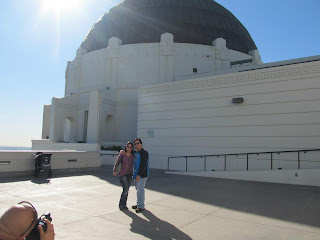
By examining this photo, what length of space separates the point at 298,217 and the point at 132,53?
2359cm

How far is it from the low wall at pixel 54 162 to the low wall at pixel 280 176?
19.9ft

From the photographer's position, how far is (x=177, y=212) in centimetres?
591

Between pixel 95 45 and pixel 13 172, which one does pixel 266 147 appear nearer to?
pixel 13 172

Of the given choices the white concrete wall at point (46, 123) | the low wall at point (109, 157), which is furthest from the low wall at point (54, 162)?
the white concrete wall at point (46, 123)

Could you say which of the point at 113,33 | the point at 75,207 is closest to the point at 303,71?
the point at 75,207

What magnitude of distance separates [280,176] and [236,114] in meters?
4.34

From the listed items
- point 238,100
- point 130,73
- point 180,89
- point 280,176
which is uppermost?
point 130,73

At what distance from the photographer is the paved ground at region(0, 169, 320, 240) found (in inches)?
178

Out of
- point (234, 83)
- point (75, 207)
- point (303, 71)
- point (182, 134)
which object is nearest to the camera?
point (75, 207)

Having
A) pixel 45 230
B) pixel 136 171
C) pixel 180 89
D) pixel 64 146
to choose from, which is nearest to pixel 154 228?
pixel 136 171

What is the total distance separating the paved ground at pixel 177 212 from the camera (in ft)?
14.8

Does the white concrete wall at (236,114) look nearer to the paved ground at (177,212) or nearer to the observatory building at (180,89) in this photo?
the observatory building at (180,89)

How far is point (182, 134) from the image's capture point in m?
16.4

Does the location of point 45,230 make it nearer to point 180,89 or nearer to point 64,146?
point 180,89
